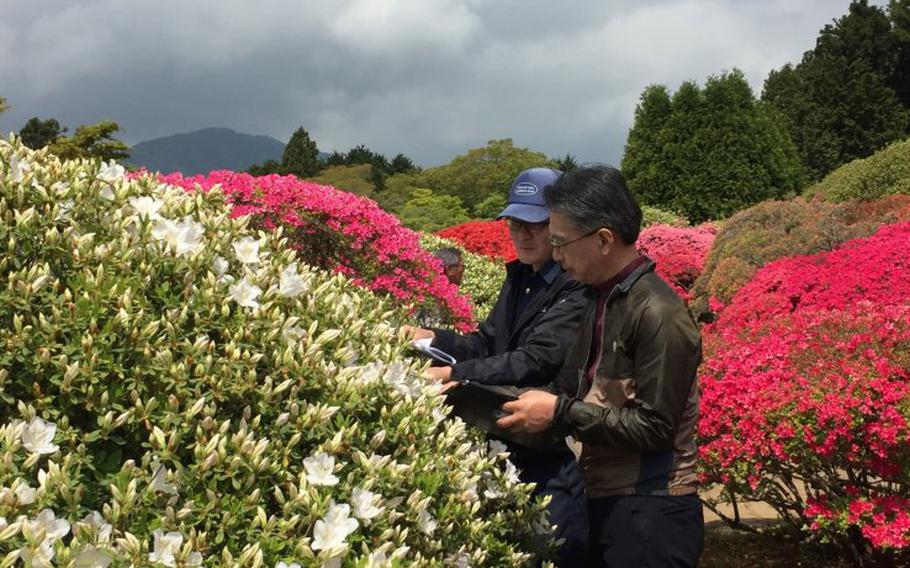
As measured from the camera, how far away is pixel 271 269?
8.31 ft

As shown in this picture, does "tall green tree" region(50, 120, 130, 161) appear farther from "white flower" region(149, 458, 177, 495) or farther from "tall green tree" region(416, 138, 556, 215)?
"white flower" region(149, 458, 177, 495)

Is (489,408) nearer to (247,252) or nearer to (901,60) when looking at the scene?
(247,252)

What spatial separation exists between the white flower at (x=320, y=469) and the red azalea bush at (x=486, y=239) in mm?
15186

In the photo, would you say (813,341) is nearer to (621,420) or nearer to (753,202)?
(621,420)

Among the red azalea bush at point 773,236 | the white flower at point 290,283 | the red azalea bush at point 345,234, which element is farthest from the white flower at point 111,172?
the red azalea bush at point 773,236

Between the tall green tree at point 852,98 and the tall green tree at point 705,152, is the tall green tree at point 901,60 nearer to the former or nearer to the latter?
the tall green tree at point 852,98

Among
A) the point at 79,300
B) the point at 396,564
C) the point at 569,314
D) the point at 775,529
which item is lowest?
the point at 775,529

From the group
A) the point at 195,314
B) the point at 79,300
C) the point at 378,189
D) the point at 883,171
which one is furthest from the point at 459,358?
the point at 378,189

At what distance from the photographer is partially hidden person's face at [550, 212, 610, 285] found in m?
2.66

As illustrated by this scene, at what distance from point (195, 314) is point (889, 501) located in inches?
140

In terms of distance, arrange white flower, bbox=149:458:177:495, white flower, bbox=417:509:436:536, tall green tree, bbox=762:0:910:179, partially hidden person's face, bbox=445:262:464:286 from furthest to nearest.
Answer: tall green tree, bbox=762:0:910:179 → partially hidden person's face, bbox=445:262:464:286 → white flower, bbox=417:509:436:536 → white flower, bbox=149:458:177:495

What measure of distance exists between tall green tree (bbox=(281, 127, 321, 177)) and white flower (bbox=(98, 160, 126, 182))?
6237 centimetres

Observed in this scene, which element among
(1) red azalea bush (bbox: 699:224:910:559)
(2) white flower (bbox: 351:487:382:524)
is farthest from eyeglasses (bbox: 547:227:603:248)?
(1) red azalea bush (bbox: 699:224:910:559)

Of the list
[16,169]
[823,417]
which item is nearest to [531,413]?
[16,169]
